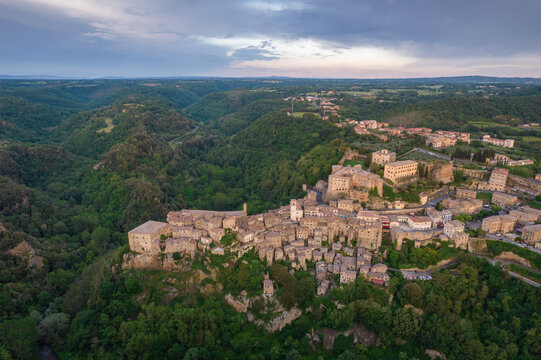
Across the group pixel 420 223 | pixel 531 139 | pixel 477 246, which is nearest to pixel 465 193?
pixel 420 223

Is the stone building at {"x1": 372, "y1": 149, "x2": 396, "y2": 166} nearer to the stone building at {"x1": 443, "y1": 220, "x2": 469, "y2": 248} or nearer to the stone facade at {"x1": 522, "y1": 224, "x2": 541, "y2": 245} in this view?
the stone building at {"x1": 443, "y1": 220, "x2": 469, "y2": 248}

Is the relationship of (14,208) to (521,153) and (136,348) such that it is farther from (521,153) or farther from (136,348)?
(521,153)

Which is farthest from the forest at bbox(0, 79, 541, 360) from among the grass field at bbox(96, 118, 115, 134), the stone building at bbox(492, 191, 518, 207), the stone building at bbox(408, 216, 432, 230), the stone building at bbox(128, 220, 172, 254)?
the grass field at bbox(96, 118, 115, 134)

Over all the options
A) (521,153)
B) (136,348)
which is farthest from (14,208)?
(521,153)

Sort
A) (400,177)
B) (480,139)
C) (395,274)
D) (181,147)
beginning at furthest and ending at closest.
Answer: (181,147) → (480,139) → (400,177) → (395,274)

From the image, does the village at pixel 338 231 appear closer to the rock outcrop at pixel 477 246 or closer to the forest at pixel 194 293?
the rock outcrop at pixel 477 246

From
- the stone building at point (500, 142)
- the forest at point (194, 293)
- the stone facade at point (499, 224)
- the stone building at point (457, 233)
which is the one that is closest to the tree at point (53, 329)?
the forest at point (194, 293)
